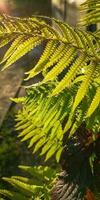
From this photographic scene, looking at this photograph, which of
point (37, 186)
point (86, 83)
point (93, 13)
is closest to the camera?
point (86, 83)

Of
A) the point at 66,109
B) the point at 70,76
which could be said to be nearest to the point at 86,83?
the point at 70,76

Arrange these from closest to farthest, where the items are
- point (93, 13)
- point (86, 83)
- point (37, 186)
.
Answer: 1. point (86, 83)
2. point (93, 13)
3. point (37, 186)

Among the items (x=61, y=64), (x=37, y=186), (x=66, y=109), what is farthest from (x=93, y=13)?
(x=37, y=186)

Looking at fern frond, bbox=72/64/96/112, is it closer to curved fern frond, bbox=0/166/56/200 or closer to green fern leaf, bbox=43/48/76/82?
green fern leaf, bbox=43/48/76/82

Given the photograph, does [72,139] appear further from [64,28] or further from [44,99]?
[64,28]

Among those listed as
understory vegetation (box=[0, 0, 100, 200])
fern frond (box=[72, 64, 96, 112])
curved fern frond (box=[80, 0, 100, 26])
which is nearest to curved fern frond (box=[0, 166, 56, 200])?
understory vegetation (box=[0, 0, 100, 200])

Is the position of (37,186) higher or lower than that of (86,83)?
lower

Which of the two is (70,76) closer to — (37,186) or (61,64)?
(61,64)

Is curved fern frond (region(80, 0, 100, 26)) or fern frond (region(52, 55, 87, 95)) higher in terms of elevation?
curved fern frond (region(80, 0, 100, 26))

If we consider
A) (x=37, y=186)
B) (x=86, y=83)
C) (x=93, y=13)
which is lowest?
(x=37, y=186)

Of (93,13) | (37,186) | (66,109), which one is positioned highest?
(93,13)

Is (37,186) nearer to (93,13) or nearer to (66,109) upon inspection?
(66,109)

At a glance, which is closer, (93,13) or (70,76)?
(70,76)

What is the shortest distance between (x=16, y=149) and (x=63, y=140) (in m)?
2.71
